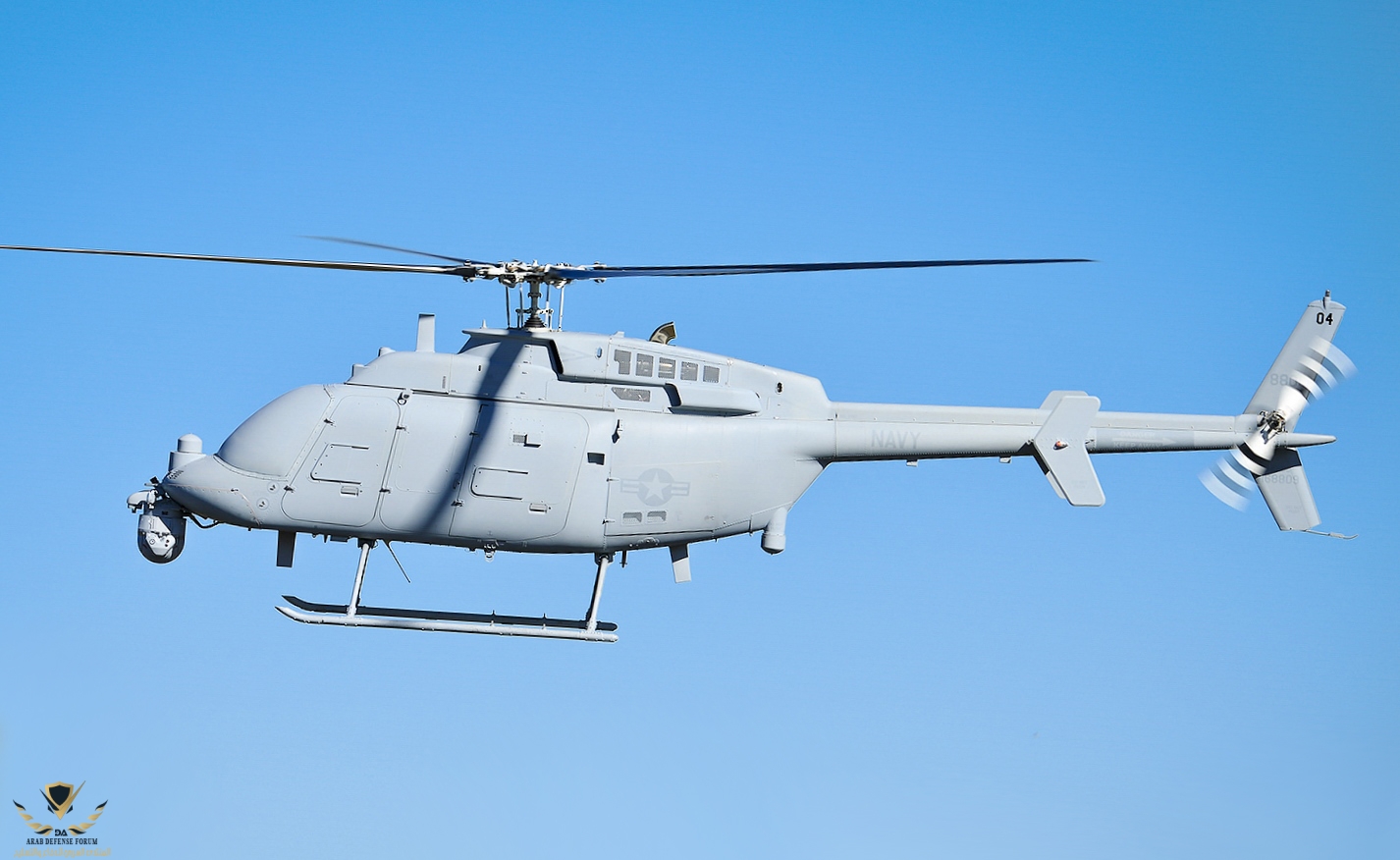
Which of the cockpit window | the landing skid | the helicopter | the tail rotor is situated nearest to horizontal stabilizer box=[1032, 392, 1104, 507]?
the helicopter

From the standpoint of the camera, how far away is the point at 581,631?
1622cm

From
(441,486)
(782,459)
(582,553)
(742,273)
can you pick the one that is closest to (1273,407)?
(782,459)

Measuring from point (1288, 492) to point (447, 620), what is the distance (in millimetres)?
11015

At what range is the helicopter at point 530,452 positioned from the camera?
16.2m

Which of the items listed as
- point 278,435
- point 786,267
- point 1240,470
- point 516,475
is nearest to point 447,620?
point 516,475

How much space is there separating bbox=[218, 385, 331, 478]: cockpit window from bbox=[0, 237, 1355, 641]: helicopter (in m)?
0.02

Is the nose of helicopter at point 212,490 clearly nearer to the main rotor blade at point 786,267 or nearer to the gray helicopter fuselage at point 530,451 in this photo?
the gray helicopter fuselage at point 530,451

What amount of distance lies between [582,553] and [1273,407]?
9.29m

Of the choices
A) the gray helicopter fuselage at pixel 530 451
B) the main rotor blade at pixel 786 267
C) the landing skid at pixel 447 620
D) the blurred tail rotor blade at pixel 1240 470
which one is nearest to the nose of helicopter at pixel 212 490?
the gray helicopter fuselage at pixel 530 451

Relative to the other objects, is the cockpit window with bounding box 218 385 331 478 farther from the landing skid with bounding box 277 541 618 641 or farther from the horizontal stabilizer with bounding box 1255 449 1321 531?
the horizontal stabilizer with bounding box 1255 449 1321 531

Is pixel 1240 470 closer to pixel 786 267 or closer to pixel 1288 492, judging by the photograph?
pixel 1288 492

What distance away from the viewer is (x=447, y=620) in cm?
1603

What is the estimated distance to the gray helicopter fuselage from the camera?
1623 centimetres

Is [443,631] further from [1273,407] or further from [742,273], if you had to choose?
[1273,407]
